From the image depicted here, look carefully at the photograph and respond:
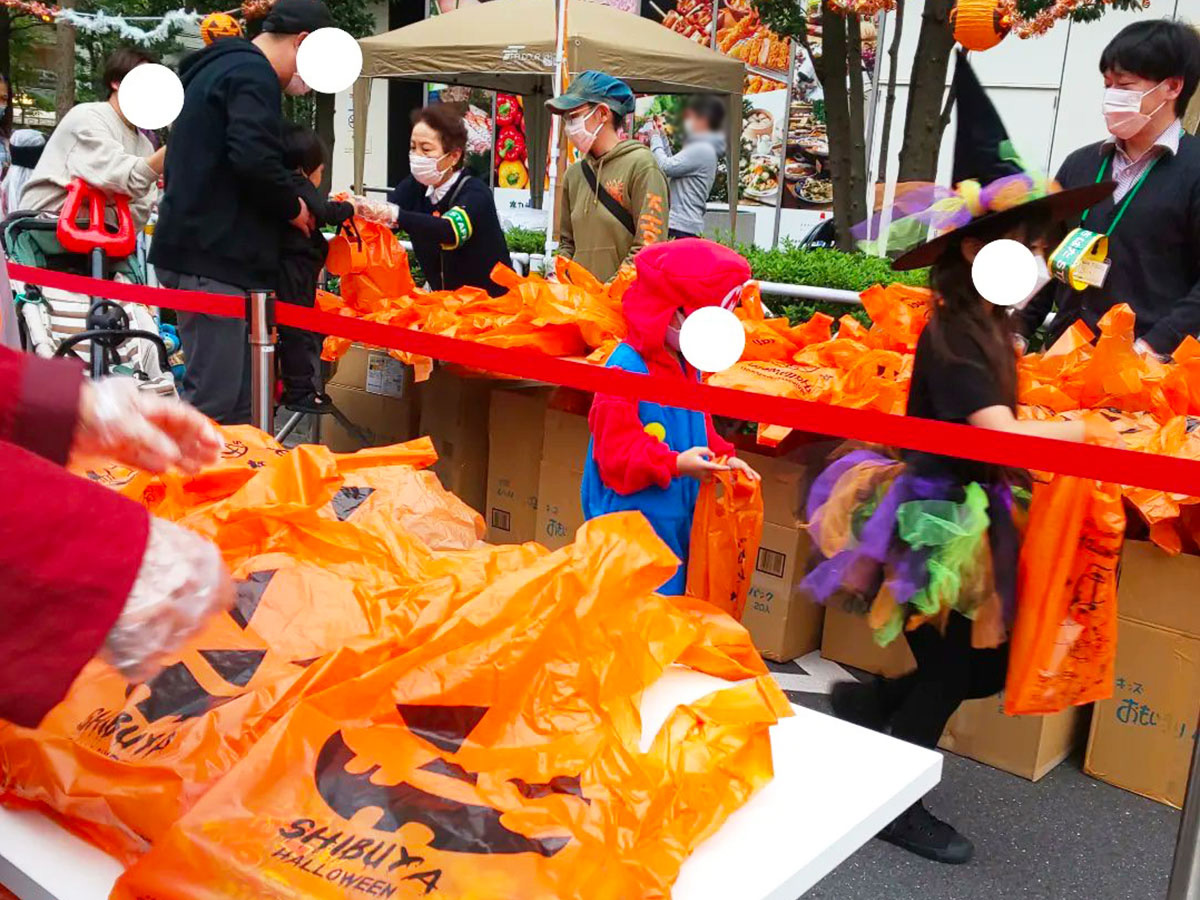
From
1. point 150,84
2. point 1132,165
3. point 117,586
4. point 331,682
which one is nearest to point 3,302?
point 331,682

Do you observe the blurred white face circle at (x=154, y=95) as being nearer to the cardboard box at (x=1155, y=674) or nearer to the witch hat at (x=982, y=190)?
the witch hat at (x=982, y=190)

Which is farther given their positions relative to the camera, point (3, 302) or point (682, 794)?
point (3, 302)

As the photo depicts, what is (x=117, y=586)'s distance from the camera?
90 centimetres

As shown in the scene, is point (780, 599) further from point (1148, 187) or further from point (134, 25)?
point (134, 25)

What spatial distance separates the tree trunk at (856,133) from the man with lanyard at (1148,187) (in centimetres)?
543

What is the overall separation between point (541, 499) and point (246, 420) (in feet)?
3.80

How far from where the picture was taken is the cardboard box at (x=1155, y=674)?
114 inches

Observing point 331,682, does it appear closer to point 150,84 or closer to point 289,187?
point 289,187

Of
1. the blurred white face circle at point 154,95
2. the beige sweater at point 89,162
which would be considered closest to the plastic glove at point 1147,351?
the blurred white face circle at point 154,95

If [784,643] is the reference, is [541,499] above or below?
above

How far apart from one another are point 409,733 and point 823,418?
1.25 metres

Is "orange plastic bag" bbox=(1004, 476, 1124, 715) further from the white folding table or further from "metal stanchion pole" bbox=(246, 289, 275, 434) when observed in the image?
"metal stanchion pole" bbox=(246, 289, 275, 434)

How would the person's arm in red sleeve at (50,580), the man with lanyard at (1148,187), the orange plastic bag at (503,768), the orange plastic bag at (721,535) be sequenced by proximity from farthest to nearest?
the man with lanyard at (1148,187) < the orange plastic bag at (721,535) < the orange plastic bag at (503,768) < the person's arm in red sleeve at (50,580)

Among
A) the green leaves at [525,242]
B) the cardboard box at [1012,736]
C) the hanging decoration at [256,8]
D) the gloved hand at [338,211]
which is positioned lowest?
the cardboard box at [1012,736]
